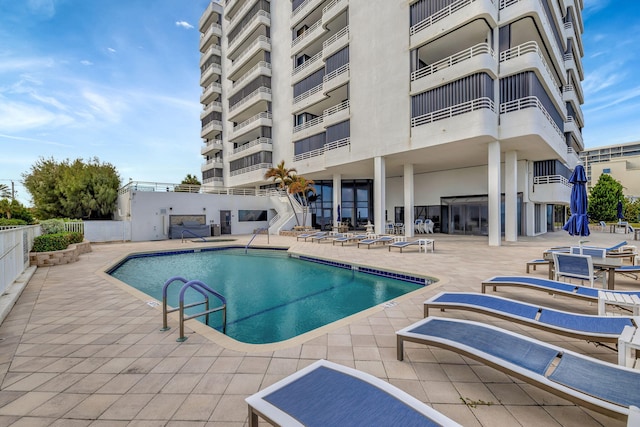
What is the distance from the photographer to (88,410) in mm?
2230

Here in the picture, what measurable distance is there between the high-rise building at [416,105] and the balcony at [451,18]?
5 cm

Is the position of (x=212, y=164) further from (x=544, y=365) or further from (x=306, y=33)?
(x=544, y=365)

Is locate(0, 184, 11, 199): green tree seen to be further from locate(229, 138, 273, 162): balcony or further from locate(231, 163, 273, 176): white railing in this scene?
locate(229, 138, 273, 162): balcony

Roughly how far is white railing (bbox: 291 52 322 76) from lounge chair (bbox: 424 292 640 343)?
71.7 feet

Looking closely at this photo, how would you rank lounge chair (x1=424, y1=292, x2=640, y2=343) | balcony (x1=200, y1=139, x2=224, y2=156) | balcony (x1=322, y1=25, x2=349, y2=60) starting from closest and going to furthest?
lounge chair (x1=424, y1=292, x2=640, y2=343) < balcony (x1=322, y1=25, x2=349, y2=60) < balcony (x1=200, y1=139, x2=224, y2=156)

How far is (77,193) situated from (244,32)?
22.3 m

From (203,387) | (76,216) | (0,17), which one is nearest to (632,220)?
(203,387)

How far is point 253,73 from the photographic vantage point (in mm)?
26828

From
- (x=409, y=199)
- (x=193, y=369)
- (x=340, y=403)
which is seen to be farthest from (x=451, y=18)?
(x=193, y=369)

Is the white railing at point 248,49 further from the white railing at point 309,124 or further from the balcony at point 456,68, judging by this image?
the balcony at point 456,68

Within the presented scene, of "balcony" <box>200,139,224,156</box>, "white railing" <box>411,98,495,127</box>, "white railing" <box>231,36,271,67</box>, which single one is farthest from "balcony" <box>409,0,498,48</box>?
"balcony" <box>200,139,224,156</box>

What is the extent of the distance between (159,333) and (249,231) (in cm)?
1969

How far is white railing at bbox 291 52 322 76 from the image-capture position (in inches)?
830

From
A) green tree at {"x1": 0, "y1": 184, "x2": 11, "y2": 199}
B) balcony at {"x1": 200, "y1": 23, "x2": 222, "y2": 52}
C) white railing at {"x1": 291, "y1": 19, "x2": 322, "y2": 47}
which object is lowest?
green tree at {"x1": 0, "y1": 184, "x2": 11, "y2": 199}
